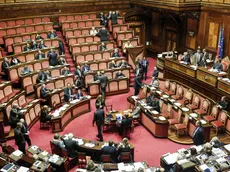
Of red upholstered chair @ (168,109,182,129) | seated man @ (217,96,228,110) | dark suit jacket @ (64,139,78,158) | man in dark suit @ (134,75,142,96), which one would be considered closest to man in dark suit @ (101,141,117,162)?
dark suit jacket @ (64,139,78,158)

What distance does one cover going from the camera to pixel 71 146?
293 inches

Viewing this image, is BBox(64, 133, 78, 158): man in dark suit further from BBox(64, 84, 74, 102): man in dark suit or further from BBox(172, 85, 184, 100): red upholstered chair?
BBox(172, 85, 184, 100): red upholstered chair

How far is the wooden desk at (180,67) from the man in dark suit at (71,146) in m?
5.98

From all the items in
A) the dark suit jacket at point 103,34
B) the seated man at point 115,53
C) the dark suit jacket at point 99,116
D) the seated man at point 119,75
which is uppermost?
the dark suit jacket at point 103,34

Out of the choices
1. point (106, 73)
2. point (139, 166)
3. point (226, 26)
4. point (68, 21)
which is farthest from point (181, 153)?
point (68, 21)

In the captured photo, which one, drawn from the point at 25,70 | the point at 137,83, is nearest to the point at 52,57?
the point at 25,70

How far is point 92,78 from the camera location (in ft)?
40.3

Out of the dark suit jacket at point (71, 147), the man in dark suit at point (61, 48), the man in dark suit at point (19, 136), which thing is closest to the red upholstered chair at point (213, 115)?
the dark suit jacket at point (71, 147)

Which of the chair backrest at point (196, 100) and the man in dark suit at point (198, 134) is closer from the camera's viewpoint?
the man in dark suit at point (198, 134)

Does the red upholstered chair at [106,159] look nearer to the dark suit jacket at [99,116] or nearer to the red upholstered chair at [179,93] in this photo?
the dark suit jacket at [99,116]

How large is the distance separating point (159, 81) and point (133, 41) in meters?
3.51

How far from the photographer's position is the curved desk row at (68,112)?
9329 mm

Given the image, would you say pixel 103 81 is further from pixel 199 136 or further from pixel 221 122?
pixel 199 136

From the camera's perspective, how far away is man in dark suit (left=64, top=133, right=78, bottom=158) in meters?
7.41
